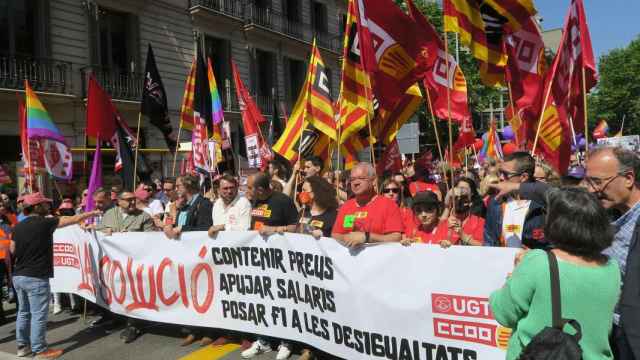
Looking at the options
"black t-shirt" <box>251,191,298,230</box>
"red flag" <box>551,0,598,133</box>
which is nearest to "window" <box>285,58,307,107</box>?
"red flag" <box>551,0,598,133</box>

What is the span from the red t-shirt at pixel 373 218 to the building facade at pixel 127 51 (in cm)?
766

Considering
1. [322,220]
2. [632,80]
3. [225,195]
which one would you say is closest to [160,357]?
[225,195]

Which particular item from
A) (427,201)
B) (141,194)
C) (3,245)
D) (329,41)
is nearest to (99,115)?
(141,194)

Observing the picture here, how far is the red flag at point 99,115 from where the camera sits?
6.93 m

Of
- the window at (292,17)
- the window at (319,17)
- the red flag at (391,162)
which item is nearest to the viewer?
the red flag at (391,162)

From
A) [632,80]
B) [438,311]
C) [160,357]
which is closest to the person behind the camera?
[438,311]

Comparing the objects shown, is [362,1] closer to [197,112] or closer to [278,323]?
[278,323]

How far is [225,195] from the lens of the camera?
5.34 metres

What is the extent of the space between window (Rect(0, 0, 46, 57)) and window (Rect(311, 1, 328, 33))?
15.3 metres

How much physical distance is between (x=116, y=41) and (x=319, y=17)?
1370 centimetres

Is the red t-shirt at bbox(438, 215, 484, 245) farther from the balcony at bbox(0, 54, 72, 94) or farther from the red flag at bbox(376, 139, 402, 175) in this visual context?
the balcony at bbox(0, 54, 72, 94)

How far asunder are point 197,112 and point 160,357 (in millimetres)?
4283

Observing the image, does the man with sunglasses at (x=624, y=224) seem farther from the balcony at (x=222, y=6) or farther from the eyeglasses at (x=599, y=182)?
the balcony at (x=222, y=6)

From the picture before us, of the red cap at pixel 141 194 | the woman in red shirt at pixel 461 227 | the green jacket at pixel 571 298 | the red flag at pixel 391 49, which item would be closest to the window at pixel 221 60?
the red cap at pixel 141 194
